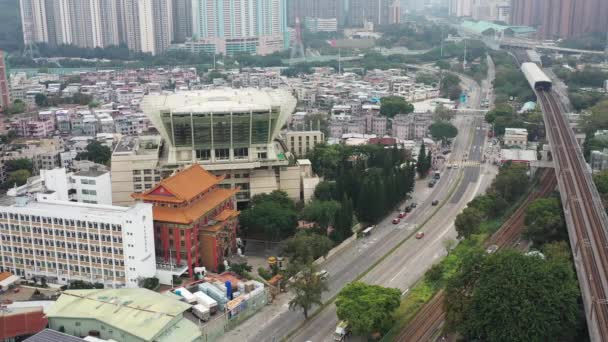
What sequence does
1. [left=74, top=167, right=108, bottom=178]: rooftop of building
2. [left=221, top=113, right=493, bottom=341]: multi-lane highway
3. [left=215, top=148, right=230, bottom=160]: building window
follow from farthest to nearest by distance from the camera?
[left=215, top=148, right=230, bottom=160]: building window < [left=74, top=167, right=108, bottom=178]: rooftop of building < [left=221, top=113, right=493, bottom=341]: multi-lane highway

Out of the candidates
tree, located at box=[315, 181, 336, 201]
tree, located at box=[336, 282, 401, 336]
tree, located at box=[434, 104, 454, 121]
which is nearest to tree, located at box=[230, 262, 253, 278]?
tree, located at box=[336, 282, 401, 336]

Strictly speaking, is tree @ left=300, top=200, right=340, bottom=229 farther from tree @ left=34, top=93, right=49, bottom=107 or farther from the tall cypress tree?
tree @ left=34, top=93, right=49, bottom=107

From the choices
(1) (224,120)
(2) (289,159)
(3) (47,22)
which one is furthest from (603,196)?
(3) (47,22)

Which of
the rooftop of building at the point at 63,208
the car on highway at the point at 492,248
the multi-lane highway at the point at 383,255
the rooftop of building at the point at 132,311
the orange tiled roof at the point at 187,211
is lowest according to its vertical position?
the multi-lane highway at the point at 383,255

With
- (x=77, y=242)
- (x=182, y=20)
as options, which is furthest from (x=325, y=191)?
(x=182, y=20)

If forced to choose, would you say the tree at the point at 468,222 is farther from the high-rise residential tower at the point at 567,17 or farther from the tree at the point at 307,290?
the high-rise residential tower at the point at 567,17

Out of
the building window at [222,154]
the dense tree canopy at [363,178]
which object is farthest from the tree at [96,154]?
the dense tree canopy at [363,178]

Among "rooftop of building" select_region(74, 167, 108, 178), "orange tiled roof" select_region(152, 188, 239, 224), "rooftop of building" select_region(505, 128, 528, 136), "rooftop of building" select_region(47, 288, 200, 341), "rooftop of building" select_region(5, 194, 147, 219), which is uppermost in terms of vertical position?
"rooftop of building" select_region(74, 167, 108, 178)
